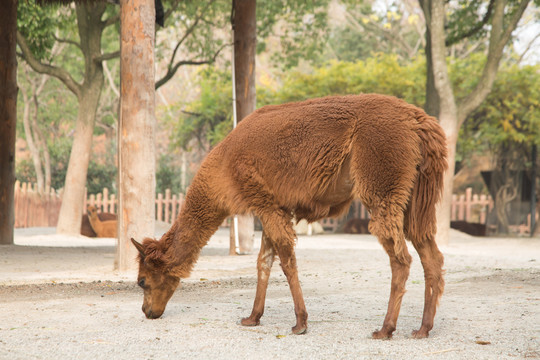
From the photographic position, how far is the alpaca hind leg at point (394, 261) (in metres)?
4.79

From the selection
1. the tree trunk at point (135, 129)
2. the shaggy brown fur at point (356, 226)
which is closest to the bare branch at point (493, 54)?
the shaggy brown fur at point (356, 226)

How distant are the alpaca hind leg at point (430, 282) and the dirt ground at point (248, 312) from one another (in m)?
0.10

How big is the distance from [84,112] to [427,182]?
14600 mm

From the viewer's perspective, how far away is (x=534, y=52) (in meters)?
32.6

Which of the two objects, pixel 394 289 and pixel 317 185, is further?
pixel 317 185

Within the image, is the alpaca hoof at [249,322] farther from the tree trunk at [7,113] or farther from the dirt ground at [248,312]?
the tree trunk at [7,113]

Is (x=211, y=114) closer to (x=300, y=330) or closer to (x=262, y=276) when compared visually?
(x=262, y=276)

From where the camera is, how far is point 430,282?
16.4 feet

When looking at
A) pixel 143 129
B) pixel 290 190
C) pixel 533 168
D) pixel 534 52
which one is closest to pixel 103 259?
pixel 143 129

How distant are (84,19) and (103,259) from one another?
9.22 metres

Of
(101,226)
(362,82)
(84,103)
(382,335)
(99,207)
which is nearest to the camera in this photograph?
(382,335)

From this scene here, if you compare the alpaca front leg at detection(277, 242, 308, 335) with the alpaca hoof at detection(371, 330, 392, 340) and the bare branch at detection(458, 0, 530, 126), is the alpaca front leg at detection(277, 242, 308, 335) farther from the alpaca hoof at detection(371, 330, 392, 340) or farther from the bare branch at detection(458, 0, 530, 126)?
the bare branch at detection(458, 0, 530, 126)

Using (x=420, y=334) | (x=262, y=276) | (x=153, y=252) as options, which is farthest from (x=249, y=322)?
(x=420, y=334)

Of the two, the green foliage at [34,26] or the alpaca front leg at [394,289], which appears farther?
the green foliage at [34,26]
